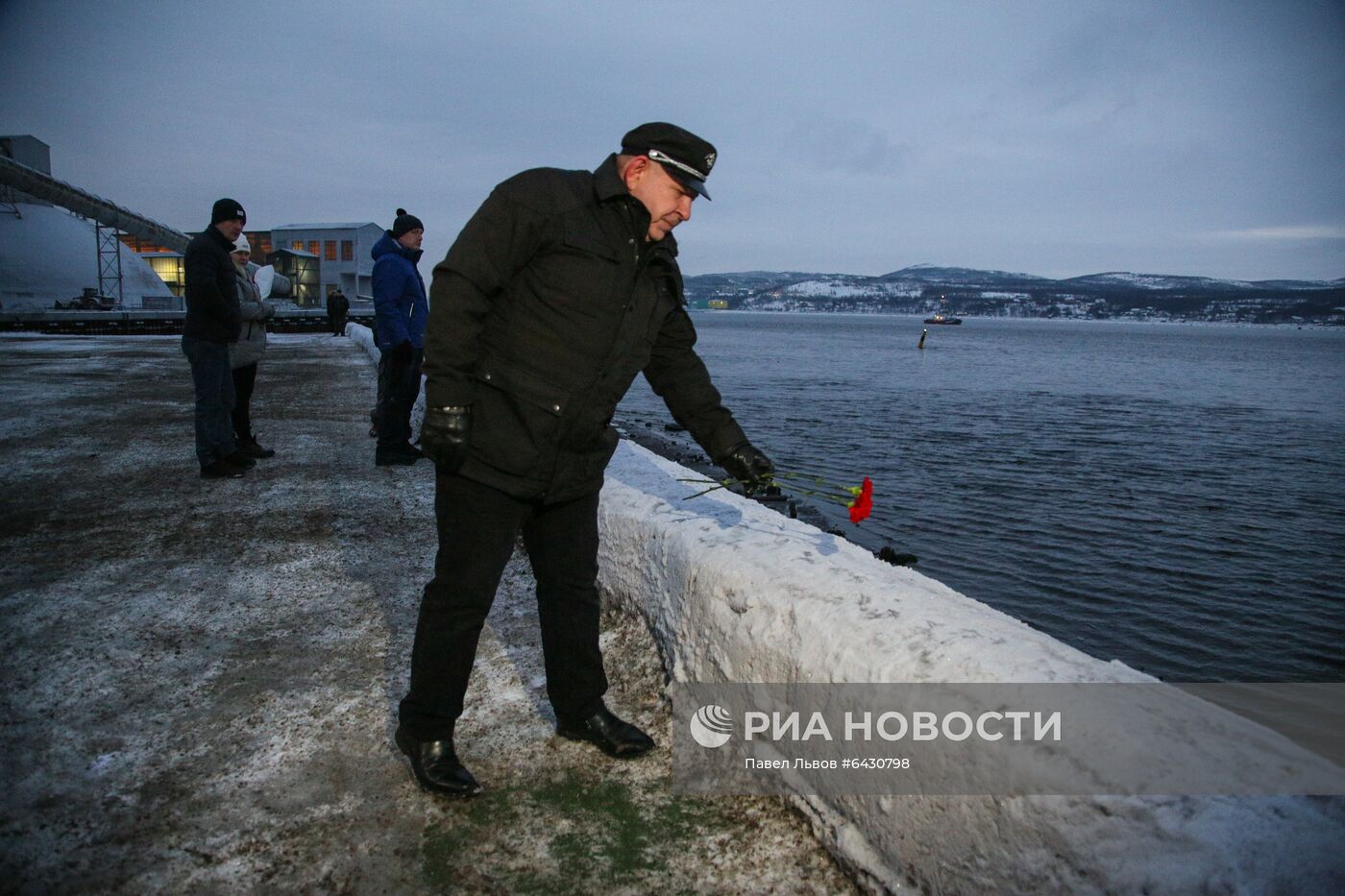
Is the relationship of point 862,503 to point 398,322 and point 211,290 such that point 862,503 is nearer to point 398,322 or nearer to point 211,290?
point 398,322

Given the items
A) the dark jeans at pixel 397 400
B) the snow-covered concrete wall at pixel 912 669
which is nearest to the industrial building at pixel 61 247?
the dark jeans at pixel 397 400

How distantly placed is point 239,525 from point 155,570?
889mm

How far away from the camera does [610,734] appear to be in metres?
2.73

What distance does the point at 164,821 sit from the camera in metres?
2.29

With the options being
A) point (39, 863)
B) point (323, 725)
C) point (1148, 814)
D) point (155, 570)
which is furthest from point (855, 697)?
point (155, 570)

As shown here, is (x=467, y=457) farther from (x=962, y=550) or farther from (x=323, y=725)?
(x=962, y=550)

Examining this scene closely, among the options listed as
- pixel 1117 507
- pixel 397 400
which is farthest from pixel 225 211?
pixel 1117 507

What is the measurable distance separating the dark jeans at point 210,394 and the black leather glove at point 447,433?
459 centimetres

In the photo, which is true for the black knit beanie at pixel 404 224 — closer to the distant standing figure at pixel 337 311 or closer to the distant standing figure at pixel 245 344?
the distant standing figure at pixel 245 344

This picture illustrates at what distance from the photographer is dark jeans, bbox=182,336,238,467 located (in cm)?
602

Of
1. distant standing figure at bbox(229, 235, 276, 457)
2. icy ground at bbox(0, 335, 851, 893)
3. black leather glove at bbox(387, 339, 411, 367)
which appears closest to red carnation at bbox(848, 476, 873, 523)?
icy ground at bbox(0, 335, 851, 893)

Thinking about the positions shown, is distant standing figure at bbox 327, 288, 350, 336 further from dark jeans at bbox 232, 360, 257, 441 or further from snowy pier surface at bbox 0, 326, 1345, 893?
snowy pier surface at bbox 0, 326, 1345, 893

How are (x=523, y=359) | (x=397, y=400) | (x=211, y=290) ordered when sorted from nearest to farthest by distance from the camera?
(x=523, y=359) < (x=211, y=290) < (x=397, y=400)

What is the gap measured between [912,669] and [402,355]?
18.7 feet
